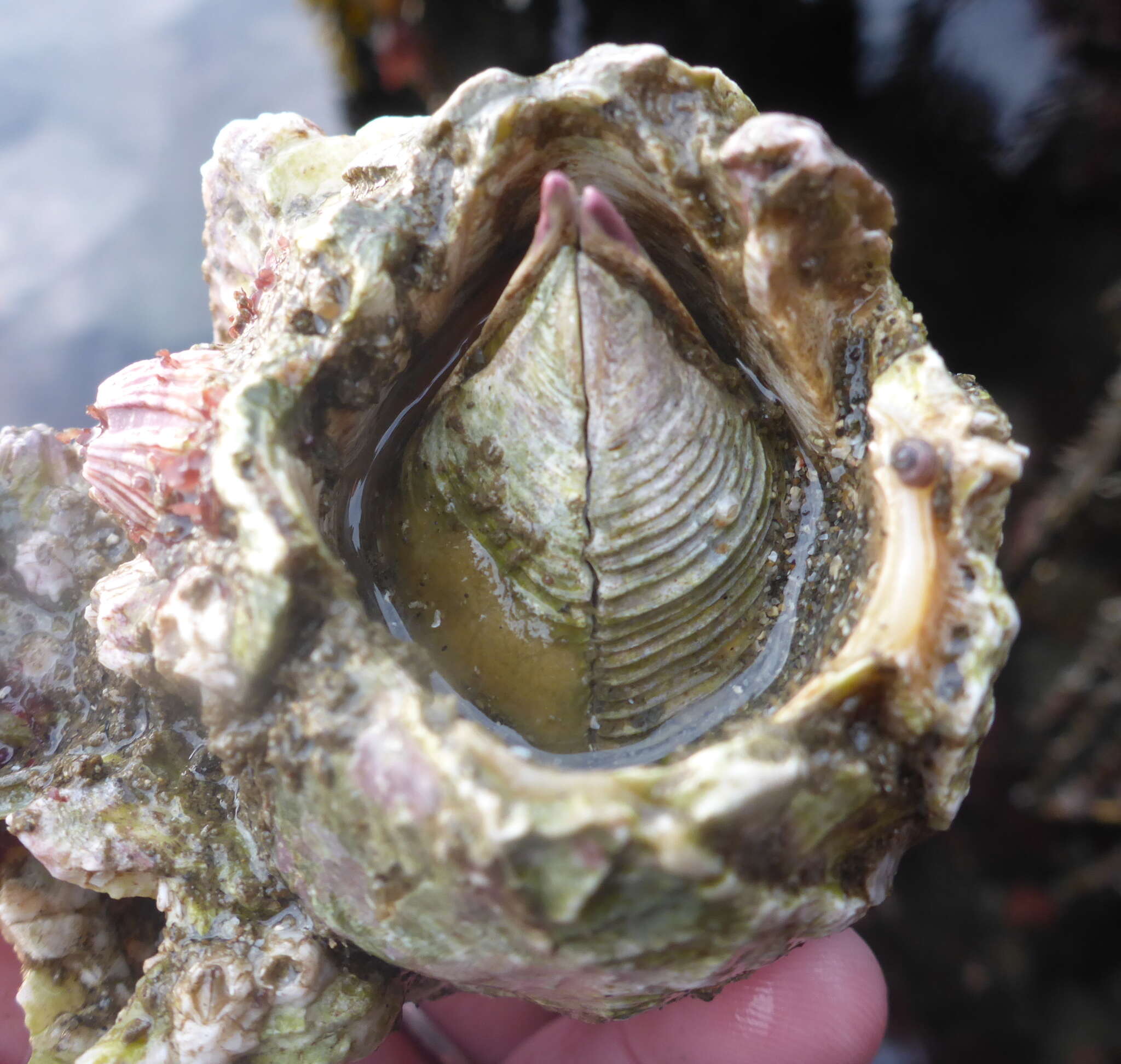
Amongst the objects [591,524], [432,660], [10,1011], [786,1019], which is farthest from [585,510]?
[10,1011]

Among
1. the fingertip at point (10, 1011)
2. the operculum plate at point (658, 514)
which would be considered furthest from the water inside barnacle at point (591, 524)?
the fingertip at point (10, 1011)

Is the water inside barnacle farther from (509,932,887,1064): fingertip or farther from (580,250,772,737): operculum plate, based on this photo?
(509,932,887,1064): fingertip

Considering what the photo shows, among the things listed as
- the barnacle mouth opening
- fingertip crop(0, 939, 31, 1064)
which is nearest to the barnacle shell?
the barnacle mouth opening

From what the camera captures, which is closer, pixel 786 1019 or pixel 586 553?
pixel 586 553

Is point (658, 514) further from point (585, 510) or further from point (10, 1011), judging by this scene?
Answer: point (10, 1011)

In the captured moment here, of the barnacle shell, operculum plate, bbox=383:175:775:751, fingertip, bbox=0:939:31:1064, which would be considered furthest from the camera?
fingertip, bbox=0:939:31:1064

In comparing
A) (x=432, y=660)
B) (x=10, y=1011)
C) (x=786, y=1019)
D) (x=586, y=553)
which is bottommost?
(x=786, y=1019)

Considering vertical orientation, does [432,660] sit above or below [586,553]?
below
